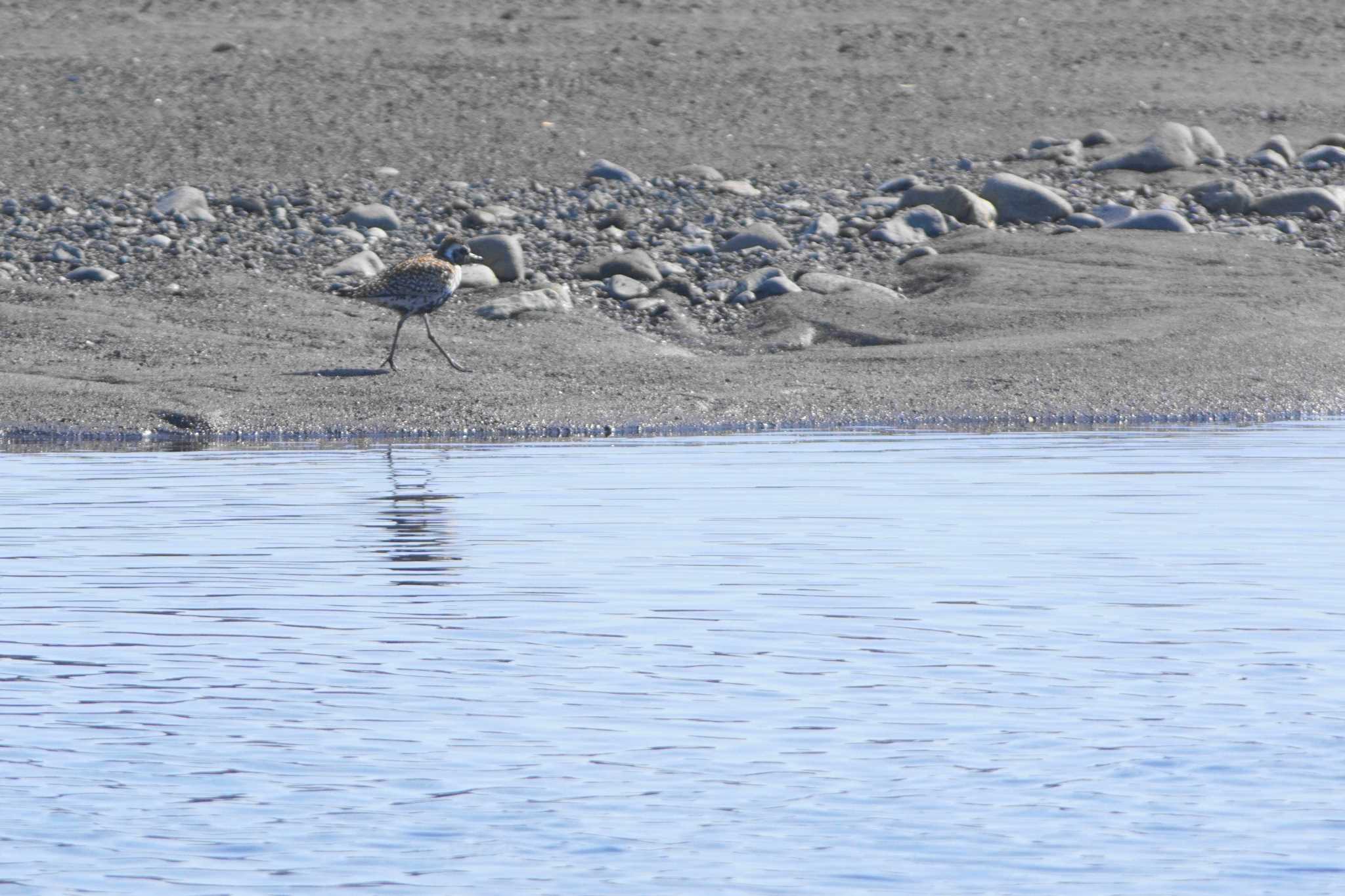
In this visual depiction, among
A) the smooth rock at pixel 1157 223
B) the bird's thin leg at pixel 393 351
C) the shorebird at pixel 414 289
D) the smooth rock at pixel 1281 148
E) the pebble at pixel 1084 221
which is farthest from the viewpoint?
the smooth rock at pixel 1281 148

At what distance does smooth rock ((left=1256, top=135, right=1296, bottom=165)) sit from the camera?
25094mm

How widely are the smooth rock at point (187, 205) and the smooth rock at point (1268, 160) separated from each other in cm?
1175

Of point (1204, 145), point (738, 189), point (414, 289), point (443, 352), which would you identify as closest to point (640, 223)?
point (738, 189)

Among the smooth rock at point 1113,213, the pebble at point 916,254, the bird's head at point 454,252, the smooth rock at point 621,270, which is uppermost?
the bird's head at point 454,252

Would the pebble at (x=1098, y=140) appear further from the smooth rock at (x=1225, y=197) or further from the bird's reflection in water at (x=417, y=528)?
the bird's reflection in water at (x=417, y=528)

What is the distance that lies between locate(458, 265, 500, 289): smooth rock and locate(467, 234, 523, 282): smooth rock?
18 cm

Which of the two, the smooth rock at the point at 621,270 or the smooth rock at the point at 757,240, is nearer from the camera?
the smooth rock at the point at 621,270

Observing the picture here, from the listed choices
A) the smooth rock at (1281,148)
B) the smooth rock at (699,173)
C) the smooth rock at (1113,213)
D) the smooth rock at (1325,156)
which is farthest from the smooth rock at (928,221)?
the smooth rock at (1325,156)

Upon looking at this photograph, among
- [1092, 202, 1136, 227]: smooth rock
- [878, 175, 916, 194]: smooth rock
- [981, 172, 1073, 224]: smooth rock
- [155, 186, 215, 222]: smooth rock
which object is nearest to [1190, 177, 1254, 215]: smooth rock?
[1092, 202, 1136, 227]: smooth rock

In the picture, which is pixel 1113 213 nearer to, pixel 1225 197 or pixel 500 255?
pixel 1225 197

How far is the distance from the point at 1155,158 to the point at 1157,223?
9.15 ft

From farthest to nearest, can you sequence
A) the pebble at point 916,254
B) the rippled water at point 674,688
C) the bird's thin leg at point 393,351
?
1. the pebble at point 916,254
2. the bird's thin leg at point 393,351
3. the rippled water at point 674,688

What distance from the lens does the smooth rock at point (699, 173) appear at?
23.4 metres

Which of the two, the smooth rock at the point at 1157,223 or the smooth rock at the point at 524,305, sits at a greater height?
the smooth rock at the point at 1157,223
